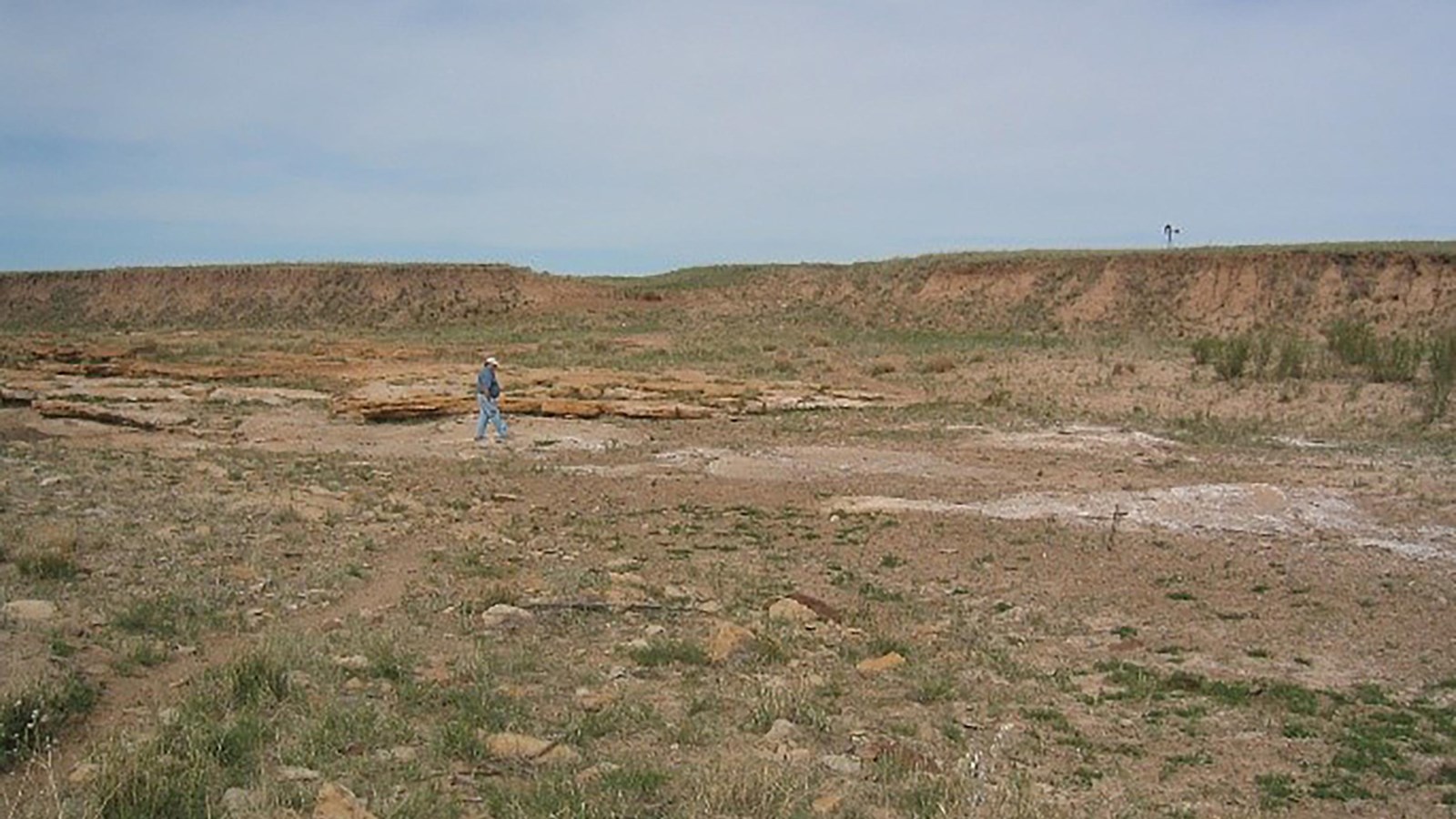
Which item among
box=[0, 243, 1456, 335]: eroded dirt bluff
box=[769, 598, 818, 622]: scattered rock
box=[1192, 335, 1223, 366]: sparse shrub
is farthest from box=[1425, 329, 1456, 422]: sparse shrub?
box=[0, 243, 1456, 335]: eroded dirt bluff

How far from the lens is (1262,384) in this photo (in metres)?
24.4

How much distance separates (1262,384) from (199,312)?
52.0 meters

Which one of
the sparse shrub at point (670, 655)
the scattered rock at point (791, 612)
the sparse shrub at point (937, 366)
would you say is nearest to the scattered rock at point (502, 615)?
the sparse shrub at point (670, 655)

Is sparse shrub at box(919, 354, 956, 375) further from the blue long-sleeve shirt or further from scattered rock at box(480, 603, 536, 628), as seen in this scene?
scattered rock at box(480, 603, 536, 628)

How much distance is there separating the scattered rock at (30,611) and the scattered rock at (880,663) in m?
4.79

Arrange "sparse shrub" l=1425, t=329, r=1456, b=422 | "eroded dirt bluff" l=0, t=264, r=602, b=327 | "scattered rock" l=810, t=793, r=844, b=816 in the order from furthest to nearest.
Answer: "eroded dirt bluff" l=0, t=264, r=602, b=327 < "sparse shrub" l=1425, t=329, r=1456, b=422 < "scattered rock" l=810, t=793, r=844, b=816

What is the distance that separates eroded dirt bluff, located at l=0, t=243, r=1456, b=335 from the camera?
142 feet

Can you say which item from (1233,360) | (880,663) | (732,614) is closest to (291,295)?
(1233,360)

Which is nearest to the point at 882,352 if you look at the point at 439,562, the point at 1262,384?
the point at 1262,384

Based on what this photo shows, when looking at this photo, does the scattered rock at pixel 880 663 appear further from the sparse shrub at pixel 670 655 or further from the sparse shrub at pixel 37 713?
the sparse shrub at pixel 37 713

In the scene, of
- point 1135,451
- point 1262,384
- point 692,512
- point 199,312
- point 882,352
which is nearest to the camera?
point 692,512

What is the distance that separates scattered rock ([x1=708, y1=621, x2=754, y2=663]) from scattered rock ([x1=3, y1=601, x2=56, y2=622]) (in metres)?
3.89

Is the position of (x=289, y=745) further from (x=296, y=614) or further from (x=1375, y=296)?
(x=1375, y=296)

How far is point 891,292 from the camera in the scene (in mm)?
53875
